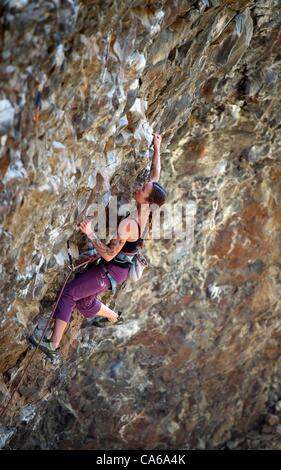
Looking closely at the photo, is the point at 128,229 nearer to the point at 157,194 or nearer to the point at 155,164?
the point at 157,194

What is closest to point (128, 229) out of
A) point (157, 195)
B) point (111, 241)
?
point (111, 241)

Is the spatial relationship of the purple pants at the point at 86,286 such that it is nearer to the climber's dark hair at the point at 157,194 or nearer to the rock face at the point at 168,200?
the rock face at the point at 168,200

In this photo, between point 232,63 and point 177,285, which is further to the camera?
point 177,285

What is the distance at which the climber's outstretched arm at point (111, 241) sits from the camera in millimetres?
6273

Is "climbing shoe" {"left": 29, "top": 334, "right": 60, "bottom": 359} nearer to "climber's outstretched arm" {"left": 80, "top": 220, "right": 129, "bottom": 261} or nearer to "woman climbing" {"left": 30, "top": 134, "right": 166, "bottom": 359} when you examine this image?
"woman climbing" {"left": 30, "top": 134, "right": 166, "bottom": 359}

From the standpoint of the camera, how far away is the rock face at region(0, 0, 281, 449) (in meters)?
4.78

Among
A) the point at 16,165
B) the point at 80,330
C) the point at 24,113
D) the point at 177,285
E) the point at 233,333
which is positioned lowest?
the point at 233,333

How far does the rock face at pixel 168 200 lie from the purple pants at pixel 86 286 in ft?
0.71

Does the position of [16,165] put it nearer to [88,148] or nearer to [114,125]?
[88,148]

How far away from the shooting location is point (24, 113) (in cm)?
449

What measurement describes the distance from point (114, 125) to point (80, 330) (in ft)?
11.7

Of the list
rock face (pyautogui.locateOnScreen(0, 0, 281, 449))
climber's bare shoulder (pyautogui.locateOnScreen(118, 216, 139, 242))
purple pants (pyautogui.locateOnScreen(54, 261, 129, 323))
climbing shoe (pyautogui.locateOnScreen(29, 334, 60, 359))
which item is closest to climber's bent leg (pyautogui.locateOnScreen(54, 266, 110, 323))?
purple pants (pyautogui.locateOnScreen(54, 261, 129, 323))

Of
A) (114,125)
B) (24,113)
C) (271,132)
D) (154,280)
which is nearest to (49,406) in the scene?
(154,280)

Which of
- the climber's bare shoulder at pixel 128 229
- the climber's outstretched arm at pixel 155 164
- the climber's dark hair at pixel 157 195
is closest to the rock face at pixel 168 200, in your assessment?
the climber's outstretched arm at pixel 155 164
